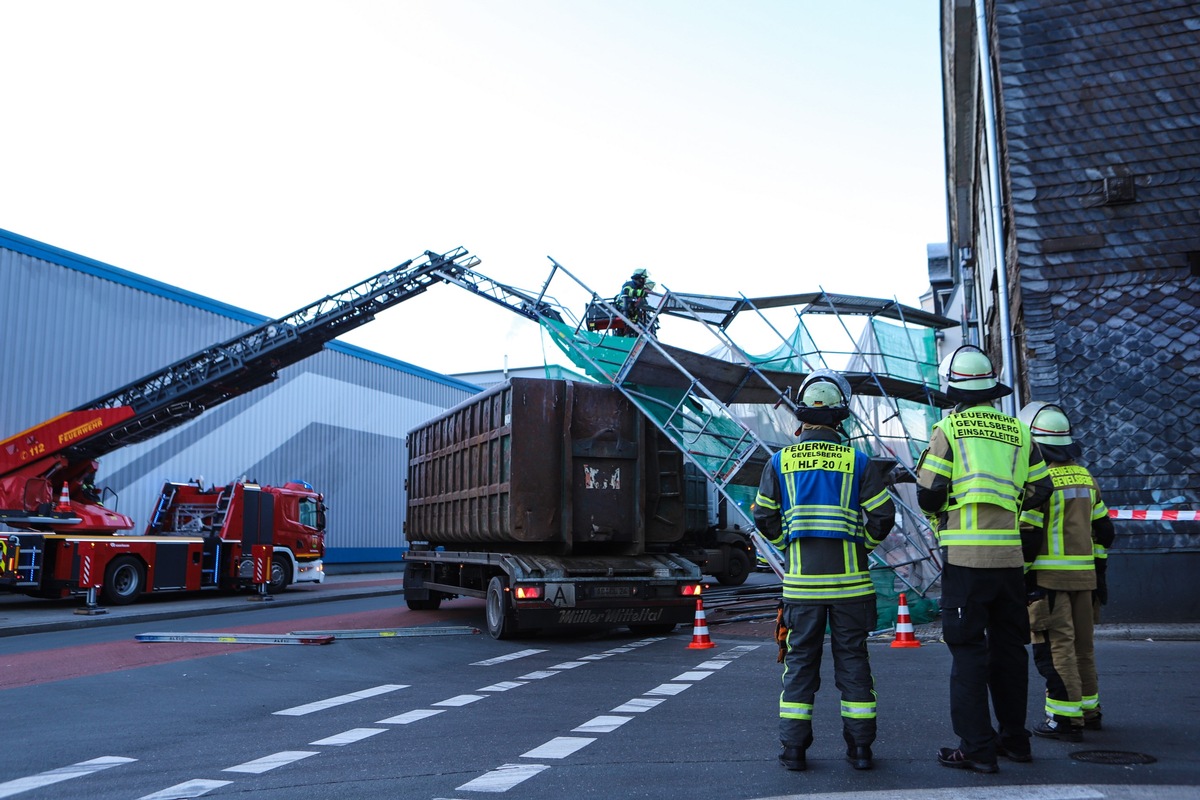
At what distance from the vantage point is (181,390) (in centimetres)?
1811

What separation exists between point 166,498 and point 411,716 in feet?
53.3

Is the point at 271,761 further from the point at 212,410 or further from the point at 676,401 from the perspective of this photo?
the point at 212,410

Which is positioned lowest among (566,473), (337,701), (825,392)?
(337,701)

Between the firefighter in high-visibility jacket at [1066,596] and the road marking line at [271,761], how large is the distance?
4.02m

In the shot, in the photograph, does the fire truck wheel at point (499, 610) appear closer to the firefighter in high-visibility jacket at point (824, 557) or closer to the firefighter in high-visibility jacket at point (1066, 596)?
the firefighter in high-visibility jacket at point (824, 557)

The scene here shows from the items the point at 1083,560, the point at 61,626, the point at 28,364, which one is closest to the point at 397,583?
the point at 28,364

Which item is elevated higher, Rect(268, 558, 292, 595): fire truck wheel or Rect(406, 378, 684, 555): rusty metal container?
Rect(406, 378, 684, 555): rusty metal container

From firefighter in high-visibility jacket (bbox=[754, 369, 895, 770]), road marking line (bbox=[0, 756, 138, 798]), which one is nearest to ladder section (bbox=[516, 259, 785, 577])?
firefighter in high-visibility jacket (bbox=[754, 369, 895, 770])

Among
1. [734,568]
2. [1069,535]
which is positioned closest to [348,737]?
[1069,535]

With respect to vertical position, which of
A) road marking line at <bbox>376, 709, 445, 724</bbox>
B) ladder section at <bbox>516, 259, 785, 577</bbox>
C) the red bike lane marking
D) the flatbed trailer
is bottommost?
the red bike lane marking

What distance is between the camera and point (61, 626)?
536 inches

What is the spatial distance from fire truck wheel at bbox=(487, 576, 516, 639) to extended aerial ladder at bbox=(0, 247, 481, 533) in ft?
26.4

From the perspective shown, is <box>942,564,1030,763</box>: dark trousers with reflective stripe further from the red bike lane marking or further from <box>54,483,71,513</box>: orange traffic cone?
<box>54,483,71,513</box>: orange traffic cone

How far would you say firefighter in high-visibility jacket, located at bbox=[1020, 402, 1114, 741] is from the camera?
5207 mm
